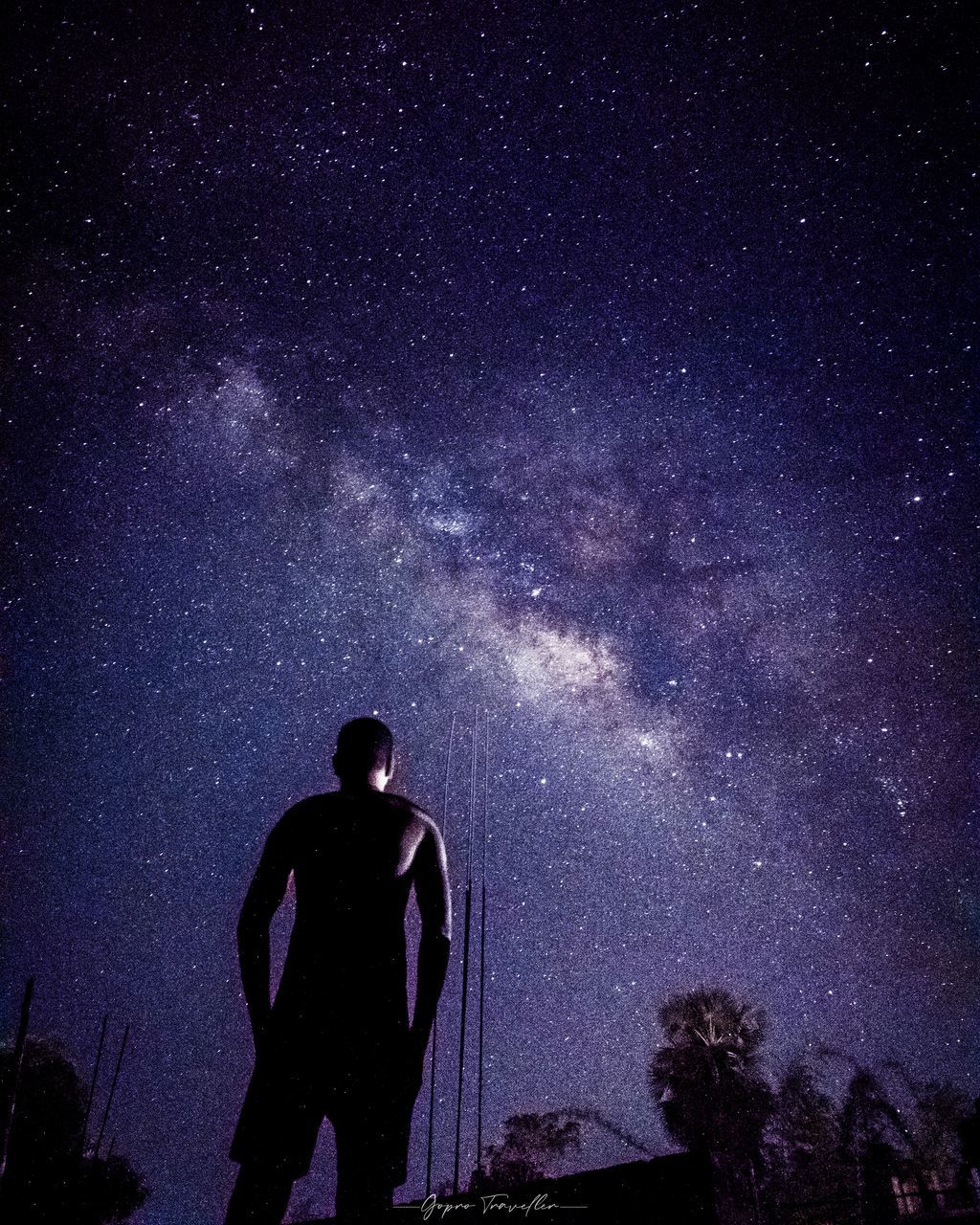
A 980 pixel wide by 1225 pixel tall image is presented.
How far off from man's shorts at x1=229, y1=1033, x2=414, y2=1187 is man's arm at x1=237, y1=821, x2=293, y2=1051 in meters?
0.33

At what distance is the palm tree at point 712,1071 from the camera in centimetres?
2325

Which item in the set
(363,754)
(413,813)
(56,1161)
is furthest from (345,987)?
(56,1161)

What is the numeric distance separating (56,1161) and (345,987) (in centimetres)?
3349

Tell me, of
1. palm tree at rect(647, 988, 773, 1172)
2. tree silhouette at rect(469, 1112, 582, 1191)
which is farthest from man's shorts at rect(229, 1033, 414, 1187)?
tree silhouette at rect(469, 1112, 582, 1191)

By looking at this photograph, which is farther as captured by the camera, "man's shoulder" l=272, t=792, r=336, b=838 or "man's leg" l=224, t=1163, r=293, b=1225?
"man's shoulder" l=272, t=792, r=336, b=838

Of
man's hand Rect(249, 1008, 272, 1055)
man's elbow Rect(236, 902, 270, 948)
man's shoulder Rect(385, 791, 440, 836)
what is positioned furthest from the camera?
man's shoulder Rect(385, 791, 440, 836)

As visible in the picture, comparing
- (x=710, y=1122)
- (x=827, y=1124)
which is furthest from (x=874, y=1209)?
(x=827, y=1124)

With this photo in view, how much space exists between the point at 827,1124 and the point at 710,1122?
18681 millimetres

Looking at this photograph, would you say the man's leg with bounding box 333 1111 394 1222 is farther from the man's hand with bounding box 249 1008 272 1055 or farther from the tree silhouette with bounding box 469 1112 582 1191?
the tree silhouette with bounding box 469 1112 582 1191

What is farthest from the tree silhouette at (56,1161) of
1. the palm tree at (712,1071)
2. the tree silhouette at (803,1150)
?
the tree silhouette at (803,1150)

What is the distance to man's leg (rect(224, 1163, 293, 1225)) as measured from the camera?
188 cm

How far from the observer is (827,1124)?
116ft

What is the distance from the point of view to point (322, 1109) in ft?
6.61

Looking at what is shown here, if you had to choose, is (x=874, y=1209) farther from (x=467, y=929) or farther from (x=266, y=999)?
(x=266, y=999)
